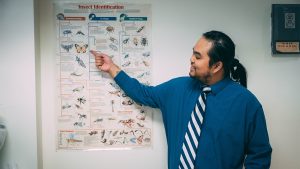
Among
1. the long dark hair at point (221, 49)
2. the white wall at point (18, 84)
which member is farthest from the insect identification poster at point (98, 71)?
the long dark hair at point (221, 49)


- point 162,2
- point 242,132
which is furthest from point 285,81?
point 162,2

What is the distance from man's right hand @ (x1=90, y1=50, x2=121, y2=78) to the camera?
1.78 metres

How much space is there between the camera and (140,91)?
1771 mm

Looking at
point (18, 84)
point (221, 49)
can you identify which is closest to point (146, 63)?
point (221, 49)

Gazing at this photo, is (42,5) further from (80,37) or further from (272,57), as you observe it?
(272,57)

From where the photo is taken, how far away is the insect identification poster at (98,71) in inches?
71.3

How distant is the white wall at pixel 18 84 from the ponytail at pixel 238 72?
47.1 inches

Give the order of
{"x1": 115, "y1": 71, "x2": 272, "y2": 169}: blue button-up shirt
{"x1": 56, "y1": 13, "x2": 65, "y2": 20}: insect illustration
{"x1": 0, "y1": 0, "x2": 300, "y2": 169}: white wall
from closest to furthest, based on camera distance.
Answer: {"x1": 115, "y1": 71, "x2": 272, "y2": 169}: blue button-up shirt → {"x1": 0, "y1": 0, "x2": 300, "y2": 169}: white wall → {"x1": 56, "y1": 13, "x2": 65, "y2": 20}: insect illustration

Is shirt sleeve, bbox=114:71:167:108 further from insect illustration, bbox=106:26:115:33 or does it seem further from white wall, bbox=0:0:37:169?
white wall, bbox=0:0:37:169

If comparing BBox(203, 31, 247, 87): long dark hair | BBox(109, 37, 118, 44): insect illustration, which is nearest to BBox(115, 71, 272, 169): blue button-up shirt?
BBox(203, 31, 247, 87): long dark hair

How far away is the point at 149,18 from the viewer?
6.04 ft

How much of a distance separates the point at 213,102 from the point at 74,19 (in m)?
0.99

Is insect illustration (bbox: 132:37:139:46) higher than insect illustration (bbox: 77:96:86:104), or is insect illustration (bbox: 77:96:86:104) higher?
insect illustration (bbox: 132:37:139:46)

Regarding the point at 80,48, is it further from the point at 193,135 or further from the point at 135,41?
the point at 193,135
